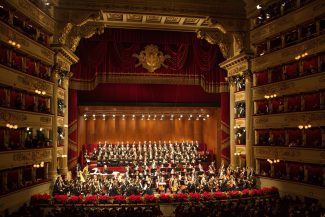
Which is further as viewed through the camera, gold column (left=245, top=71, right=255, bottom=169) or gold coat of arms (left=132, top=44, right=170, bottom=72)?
gold coat of arms (left=132, top=44, right=170, bottom=72)

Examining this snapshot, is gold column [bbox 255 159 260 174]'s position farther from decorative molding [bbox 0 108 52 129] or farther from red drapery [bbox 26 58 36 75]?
red drapery [bbox 26 58 36 75]

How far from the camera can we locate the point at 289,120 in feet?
62.9

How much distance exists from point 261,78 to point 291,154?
5.47 m

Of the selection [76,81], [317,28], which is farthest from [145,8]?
[317,28]

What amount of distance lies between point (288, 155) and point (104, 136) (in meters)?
15.9

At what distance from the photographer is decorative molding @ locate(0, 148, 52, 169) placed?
1540 centimetres

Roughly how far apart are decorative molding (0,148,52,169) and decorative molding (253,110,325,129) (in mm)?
12715

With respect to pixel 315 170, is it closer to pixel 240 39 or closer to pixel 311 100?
pixel 311 100

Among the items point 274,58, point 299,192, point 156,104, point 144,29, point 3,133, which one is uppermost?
point 144,29

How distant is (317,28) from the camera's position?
17438 millimetres

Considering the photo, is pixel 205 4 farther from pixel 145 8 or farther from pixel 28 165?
pixel 28 165

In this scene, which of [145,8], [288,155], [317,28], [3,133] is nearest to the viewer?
[3,133]

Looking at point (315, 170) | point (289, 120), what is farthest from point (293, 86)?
point (315, 170)

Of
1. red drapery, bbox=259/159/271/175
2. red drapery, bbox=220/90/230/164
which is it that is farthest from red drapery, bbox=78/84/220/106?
red drapery, bbox=259/159/271/175
